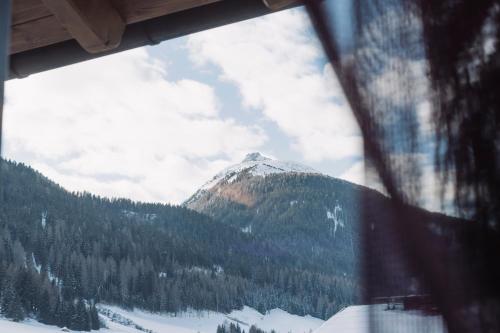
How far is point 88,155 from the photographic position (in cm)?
8838

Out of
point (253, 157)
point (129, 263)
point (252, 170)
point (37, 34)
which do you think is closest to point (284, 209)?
point (252, 170)

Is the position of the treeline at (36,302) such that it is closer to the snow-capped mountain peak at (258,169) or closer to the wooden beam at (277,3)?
the wooden beam at (277,3)

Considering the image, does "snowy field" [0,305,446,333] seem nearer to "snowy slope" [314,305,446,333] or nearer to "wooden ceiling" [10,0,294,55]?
"wooden ceiling" [10,0,294,55]

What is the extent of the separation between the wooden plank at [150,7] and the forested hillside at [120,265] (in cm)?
3843

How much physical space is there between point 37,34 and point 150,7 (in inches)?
7.7

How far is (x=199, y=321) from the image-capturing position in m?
45.6

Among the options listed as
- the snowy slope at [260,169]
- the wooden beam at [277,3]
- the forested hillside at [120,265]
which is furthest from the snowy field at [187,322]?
the wooden beam at [277,3]

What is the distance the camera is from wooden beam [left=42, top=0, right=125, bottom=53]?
84 centimetres

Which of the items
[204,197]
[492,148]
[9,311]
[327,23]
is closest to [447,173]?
[492,148]

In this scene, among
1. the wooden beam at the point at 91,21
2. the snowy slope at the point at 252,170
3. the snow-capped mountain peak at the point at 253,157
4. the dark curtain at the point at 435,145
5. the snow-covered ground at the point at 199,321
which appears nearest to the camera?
the dark curtain at the point at 435,145

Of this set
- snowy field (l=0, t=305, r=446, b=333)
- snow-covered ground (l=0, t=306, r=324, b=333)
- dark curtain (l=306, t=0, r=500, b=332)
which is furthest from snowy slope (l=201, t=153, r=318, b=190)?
dark curtain (l=306, t=0, r=500, b=332)

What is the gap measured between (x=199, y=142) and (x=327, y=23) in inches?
3393

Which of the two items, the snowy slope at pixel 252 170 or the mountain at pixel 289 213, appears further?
the snowy slope at pixel 252 170

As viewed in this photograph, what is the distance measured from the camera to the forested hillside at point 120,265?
39.6m
